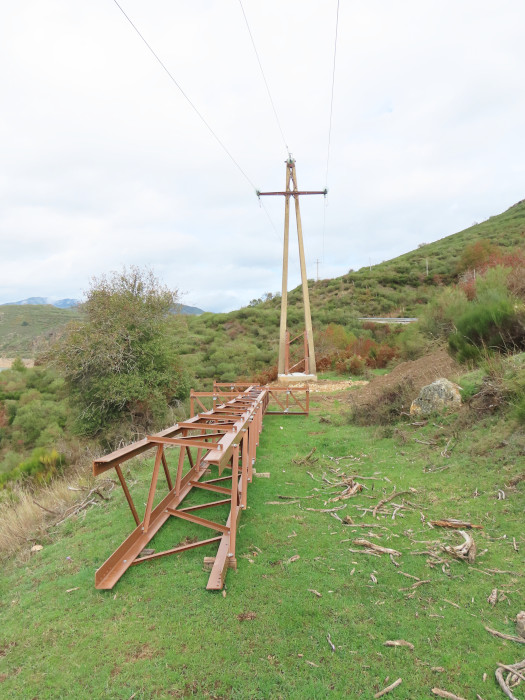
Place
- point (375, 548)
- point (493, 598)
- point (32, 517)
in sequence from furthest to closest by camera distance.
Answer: point (32, 517)
point (375, 548)
point (493, 598)

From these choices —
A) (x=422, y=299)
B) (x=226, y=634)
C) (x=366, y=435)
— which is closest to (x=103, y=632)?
(x=226, y=634)

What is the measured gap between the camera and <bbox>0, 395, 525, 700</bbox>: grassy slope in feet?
8.83

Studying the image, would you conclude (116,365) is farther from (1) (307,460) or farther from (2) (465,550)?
(2) (465,550)

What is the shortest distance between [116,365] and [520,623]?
A: 13.1 meters

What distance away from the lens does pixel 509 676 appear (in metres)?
2.60

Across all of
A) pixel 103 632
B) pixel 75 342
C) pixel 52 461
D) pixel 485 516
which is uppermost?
pixel 75 342

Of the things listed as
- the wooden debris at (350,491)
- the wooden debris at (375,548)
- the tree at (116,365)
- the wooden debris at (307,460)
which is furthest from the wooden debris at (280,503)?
the tree at (116,365)

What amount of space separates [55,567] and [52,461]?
32.2 ft

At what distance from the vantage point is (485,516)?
183 inches

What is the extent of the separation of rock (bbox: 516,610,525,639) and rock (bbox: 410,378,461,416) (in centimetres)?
553

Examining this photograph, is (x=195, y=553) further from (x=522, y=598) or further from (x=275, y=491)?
(x=522, y=598)

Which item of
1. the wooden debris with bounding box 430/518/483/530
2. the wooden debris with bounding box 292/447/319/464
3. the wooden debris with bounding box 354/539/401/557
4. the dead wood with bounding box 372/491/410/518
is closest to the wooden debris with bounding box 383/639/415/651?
the wooden debris with bounding box 354/539/401/557

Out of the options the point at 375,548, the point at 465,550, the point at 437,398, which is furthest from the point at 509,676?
the point at 437,398

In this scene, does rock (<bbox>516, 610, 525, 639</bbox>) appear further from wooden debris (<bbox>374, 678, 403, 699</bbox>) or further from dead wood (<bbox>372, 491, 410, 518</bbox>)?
dead wood (<bbox>372, 491, 410, 518</bbox>)
